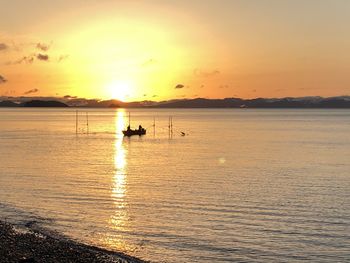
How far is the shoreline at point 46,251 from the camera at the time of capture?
23.4m

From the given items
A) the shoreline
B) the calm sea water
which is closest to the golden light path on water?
the calm sea water

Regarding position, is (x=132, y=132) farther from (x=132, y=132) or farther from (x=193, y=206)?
(x=193, y=206)

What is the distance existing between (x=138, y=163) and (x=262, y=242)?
46758mm

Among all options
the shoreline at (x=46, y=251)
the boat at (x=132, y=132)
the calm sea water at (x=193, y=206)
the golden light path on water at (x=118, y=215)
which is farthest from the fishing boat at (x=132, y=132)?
the shoreline at (x=46, y=251)

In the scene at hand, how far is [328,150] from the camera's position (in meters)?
92.8

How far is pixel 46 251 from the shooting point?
24734 millimetres

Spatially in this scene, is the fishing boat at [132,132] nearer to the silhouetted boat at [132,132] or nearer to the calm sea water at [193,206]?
the silhouetted boat at [132,132]

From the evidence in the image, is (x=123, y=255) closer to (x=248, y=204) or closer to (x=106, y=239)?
(x=106, y=239)

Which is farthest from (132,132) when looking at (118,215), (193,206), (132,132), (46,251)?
(46,251)

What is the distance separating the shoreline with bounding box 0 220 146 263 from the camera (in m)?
23.4

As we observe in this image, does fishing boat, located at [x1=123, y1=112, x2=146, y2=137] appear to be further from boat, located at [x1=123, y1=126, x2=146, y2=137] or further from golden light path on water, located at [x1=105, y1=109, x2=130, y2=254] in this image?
golden light path on water, located at [x1=105, y1=109, x2=130, y2=254]

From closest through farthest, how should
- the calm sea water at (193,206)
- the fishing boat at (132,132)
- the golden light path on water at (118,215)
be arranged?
1. the calm sea water at (193,206)
2. the golden light path on water at (118,215)
3. the fishing boat at (132,132)

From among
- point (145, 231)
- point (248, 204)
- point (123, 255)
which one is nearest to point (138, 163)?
point (248, 204)

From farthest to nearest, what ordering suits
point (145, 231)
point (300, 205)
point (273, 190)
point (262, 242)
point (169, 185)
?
point (169, 185)
point (273, 190)
point (300, 205)
point (145, 231)
point (262, 242)
